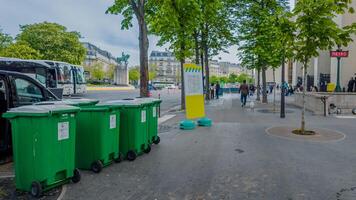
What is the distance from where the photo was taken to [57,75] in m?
31.0

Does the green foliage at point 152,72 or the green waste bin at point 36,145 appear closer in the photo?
the green waste bin at point 36,145

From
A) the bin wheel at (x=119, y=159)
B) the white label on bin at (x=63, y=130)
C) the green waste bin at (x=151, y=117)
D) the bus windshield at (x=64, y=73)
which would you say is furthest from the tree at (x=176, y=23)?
the bus windshield at (x=64, y=73)

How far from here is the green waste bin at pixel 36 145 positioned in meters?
4.68

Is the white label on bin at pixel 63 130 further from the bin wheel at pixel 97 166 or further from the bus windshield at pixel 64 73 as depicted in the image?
the bus windshield at pixel 64 73

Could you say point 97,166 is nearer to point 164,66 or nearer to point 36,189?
point 36,189

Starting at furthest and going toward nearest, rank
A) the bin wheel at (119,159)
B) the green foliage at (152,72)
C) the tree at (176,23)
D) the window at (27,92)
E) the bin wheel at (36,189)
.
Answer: the green foliage at (152,72)
the tree at (176,23)
the window at (27,92)
the bin wheel at (119,159)
the bin wheel at (36,189)

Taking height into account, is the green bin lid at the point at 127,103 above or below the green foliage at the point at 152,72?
below

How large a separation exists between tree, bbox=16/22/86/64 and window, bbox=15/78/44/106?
49.9m

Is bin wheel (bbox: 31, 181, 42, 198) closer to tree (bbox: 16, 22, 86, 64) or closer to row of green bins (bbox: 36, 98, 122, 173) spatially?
row of green bins (bbox: 36, 98, 122, 173)

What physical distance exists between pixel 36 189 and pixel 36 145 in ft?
2.05

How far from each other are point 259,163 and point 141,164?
244cm

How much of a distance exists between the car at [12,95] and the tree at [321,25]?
293 inches

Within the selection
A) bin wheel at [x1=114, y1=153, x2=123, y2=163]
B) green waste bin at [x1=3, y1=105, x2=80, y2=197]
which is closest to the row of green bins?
bin wheel at [x1=114, y1=153, x2=123, y2=163]

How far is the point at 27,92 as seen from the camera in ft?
23.6
